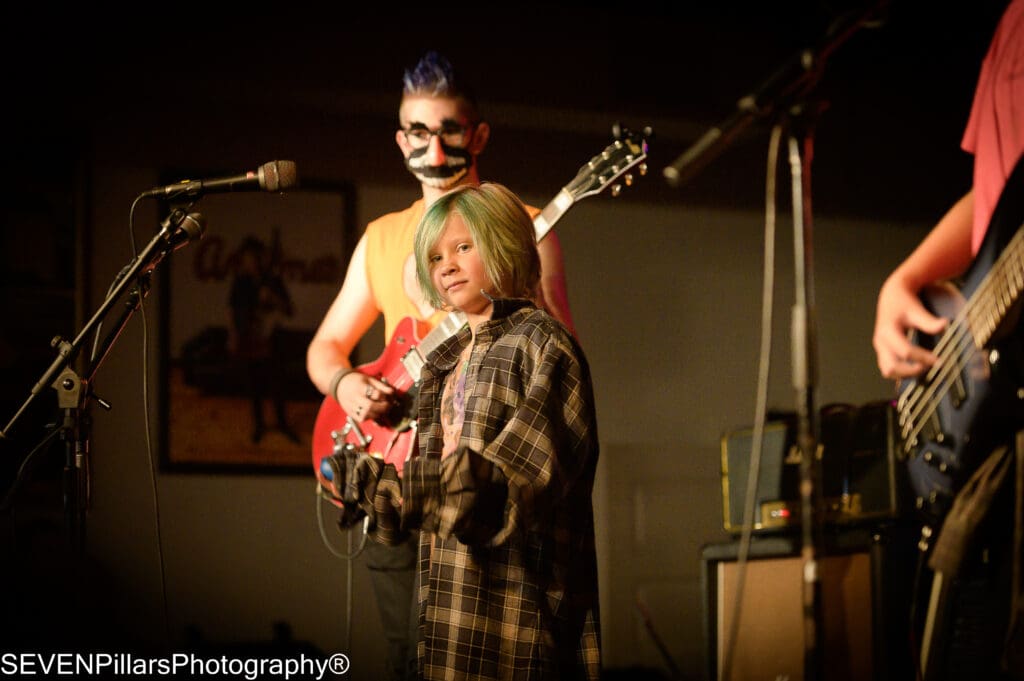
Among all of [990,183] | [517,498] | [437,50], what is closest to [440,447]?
[517,498]

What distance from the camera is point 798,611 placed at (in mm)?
2738

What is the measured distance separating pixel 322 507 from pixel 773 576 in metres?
1.72

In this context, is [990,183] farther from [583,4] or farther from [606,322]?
[583,4]

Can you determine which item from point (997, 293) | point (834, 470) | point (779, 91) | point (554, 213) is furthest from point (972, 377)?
point (554, 213)

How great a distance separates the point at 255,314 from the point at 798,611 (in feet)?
7.21

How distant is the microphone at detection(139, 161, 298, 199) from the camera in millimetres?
2564

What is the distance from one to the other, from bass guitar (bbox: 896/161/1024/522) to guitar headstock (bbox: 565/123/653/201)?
0.93 meters

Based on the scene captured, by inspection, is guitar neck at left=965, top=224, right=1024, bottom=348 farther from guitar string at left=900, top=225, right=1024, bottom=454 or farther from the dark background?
the dark background

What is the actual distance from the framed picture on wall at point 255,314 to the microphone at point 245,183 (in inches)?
48.0

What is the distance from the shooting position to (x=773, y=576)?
2787 mm

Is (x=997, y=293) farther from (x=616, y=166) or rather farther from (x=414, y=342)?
(x=414, y=342)

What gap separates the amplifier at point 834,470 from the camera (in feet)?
8.59

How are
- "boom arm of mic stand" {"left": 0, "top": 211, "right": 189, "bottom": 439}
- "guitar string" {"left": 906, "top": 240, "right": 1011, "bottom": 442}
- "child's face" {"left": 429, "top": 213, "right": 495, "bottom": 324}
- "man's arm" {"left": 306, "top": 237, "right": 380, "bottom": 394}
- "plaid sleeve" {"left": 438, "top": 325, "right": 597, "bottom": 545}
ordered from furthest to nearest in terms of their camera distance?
"man's arm" {"left": 306, "top": 237, "right": 380, "bottom": 394}
"boom arm of mic stand" {"left": 0, "top": 211, "right": 189, "bottom": 439}
"guitar string" {"left": 906, "top": 240, "right": 1011, "bottom": 442}
"child's face" {"left": 429, "top": 213, "right": 495, "bottom": 324}
"plaid sleeve" {"left": 438, "top": 325, "right": 597, "bottom": 545}

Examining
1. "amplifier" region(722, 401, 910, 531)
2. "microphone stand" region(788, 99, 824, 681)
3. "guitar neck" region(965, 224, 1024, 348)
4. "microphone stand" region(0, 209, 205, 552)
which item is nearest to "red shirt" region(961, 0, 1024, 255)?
"guitar neck" region(965, 224, 1024, 348)
